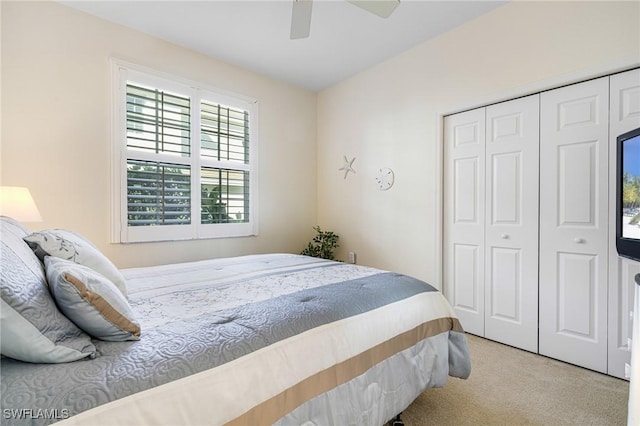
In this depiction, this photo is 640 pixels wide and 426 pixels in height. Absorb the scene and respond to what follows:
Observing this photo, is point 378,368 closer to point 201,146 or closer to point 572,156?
point 572,156

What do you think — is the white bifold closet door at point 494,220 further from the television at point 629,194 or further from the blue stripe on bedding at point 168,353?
the blue stripe on bedding at point 168,353

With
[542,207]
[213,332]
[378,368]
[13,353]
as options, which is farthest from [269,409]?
[542,207]

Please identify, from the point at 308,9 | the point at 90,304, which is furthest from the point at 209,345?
the point at 308,9

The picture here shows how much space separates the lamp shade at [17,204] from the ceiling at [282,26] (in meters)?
1.62

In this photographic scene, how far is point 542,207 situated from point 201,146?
3154 mm

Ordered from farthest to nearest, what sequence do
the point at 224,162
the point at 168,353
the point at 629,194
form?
the point at 224,162 → the point at 629,194 → the point at 168,353

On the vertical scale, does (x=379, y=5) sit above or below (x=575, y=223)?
above

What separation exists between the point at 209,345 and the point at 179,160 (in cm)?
255

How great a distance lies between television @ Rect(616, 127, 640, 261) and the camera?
1.50m

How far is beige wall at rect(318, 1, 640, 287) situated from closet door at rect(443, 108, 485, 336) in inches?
4.0

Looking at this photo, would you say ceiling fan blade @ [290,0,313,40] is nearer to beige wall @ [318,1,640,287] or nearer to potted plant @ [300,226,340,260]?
beige wall @ [318,1,640,287]

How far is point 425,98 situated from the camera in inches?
120

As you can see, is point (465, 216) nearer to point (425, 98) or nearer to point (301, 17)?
point (425, 98)

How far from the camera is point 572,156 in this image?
7.16 feet
